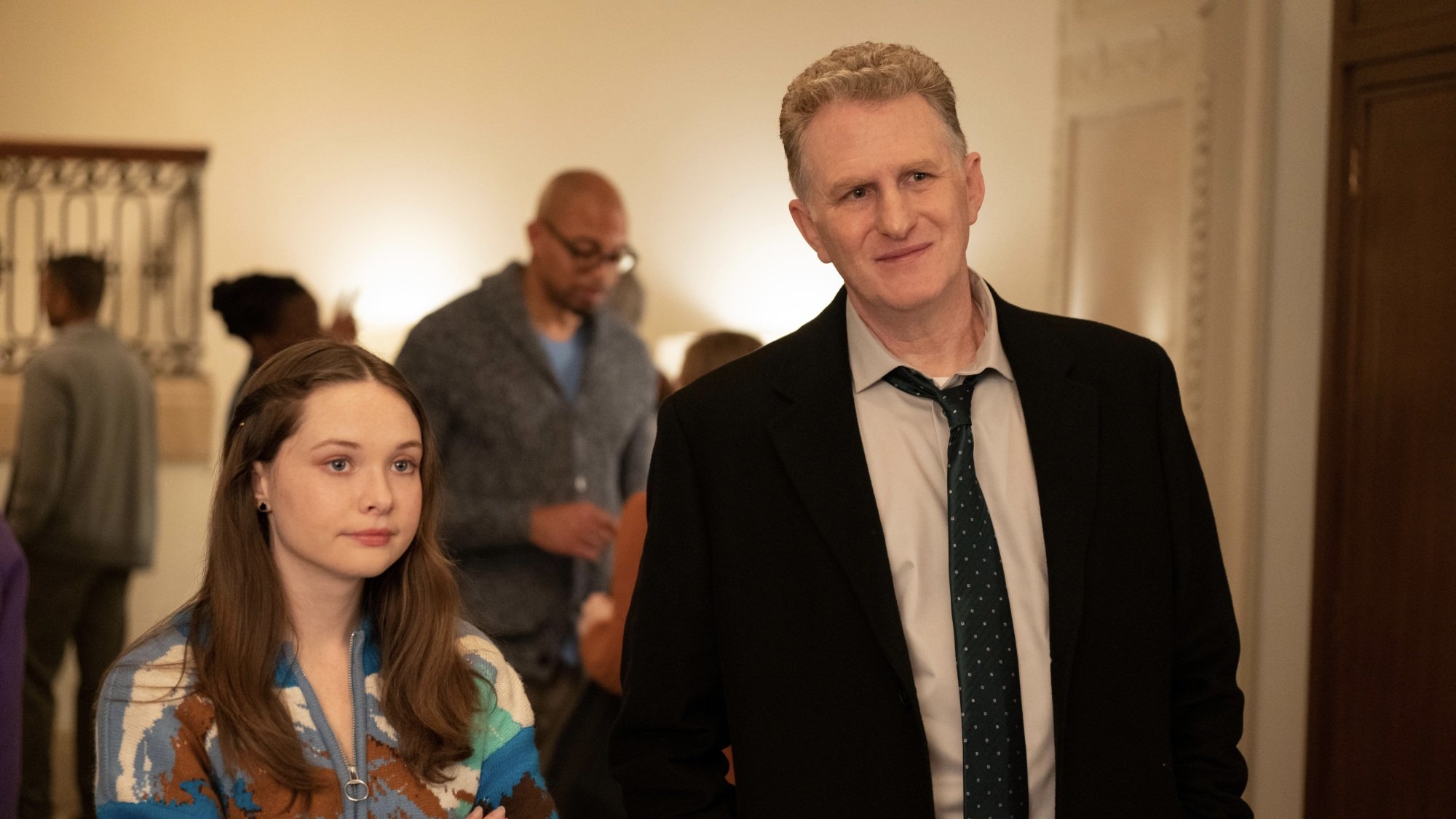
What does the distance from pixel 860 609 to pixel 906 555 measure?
9 centimetres

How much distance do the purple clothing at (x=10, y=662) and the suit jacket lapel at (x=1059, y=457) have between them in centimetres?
181

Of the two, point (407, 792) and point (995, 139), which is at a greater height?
point (995, 139)

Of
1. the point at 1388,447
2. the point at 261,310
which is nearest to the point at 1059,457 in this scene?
the point at 1388,447

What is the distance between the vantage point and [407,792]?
1764 mm

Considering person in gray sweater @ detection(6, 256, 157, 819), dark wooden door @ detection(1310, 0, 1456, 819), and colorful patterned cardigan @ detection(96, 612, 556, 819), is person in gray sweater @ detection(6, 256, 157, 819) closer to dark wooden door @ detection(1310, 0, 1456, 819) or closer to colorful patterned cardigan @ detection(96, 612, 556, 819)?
colorful patterned cardigan @ detection(96, 612, 556, 819)

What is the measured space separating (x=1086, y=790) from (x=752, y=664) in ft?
1.34

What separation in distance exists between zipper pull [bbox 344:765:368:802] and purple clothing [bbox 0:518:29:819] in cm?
108

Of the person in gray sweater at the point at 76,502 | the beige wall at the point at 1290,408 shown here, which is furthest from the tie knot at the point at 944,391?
the person in gray sweater at the point at 76,502

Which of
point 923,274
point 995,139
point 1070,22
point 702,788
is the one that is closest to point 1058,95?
point 1070,22

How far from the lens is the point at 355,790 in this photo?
173 cm

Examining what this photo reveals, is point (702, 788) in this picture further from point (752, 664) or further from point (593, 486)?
point (593, 486)

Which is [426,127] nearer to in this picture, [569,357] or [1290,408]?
[569,357]

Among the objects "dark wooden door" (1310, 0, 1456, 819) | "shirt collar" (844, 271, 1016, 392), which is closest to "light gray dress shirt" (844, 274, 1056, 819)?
"shirt collar" (844, 271, 1016, 392)

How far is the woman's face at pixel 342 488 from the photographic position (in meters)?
1.79
